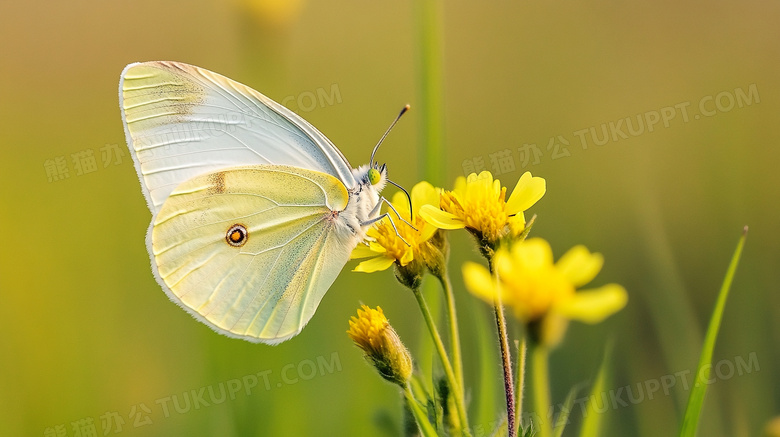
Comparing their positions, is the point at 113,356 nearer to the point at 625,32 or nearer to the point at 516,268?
the point at 516,268

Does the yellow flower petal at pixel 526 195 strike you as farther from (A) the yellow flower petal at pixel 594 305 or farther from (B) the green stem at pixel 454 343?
(A) the yellow flower petal at pixel 594 305

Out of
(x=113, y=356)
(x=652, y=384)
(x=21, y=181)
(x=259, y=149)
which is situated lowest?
(x=652, y=384)

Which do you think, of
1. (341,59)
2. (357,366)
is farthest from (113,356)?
(341,59)

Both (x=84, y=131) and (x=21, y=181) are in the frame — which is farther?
(x=84, y=131)

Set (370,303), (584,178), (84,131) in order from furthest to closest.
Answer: (84,131), (584,178), (370,303)

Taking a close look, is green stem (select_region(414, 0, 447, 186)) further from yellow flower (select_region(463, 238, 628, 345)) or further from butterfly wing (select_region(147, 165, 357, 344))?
yellow flower (select_region(463, 238, 628, 345))

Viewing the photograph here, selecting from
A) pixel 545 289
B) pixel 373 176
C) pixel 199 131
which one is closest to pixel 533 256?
pixel 545 289

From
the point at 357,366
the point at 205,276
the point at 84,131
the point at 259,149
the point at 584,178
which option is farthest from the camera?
the point at 84,131
